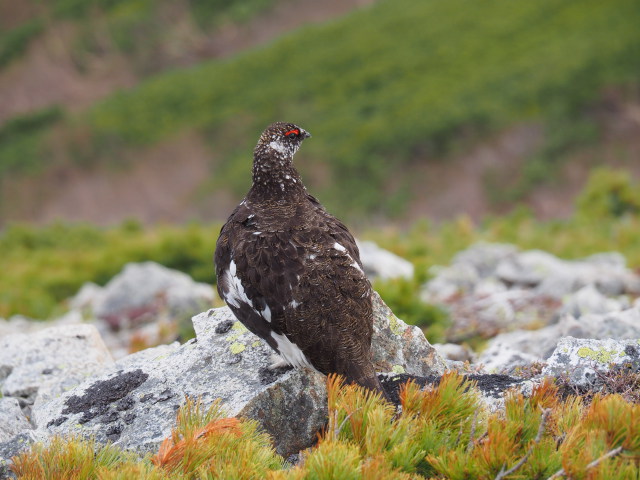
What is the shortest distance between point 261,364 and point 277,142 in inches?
59.0

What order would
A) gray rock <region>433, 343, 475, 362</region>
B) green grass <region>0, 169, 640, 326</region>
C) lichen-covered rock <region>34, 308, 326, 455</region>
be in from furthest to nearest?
green grass <region>0, 169, 640, 326</region>
gray rock <region>433, 343, 475, 362</region>
lichen-covered rock <region>34, 308, 326, 455</region>

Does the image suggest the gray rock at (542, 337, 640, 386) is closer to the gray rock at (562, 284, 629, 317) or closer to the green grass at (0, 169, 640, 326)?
the gray rock at (562, 284, 629, 317)

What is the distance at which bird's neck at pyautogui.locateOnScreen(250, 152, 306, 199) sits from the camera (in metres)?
4.84

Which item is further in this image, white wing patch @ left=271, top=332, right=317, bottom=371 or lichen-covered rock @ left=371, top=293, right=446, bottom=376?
lichen-covered rock @ left=371, top=293, right=446, bottom=376

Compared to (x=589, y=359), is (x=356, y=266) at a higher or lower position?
higher

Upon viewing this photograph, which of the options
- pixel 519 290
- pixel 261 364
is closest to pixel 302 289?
pixel 261 364

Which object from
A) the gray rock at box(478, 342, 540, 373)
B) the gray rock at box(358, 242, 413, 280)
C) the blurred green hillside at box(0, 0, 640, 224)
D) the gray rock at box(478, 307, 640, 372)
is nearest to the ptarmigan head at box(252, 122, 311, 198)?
the gray rock at box(478, 342, 540, 373)

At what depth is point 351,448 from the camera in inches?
111

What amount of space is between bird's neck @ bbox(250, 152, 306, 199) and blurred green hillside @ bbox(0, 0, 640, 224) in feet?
75.0

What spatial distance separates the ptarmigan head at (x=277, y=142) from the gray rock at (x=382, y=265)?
487cm

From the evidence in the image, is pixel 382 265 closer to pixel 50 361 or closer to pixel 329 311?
pixel 50 361

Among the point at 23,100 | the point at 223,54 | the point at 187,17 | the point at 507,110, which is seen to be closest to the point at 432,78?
the point at 507,110

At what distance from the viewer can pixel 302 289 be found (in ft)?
13.4

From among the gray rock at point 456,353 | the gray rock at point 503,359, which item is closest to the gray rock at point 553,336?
the gray rock at point 503,359
